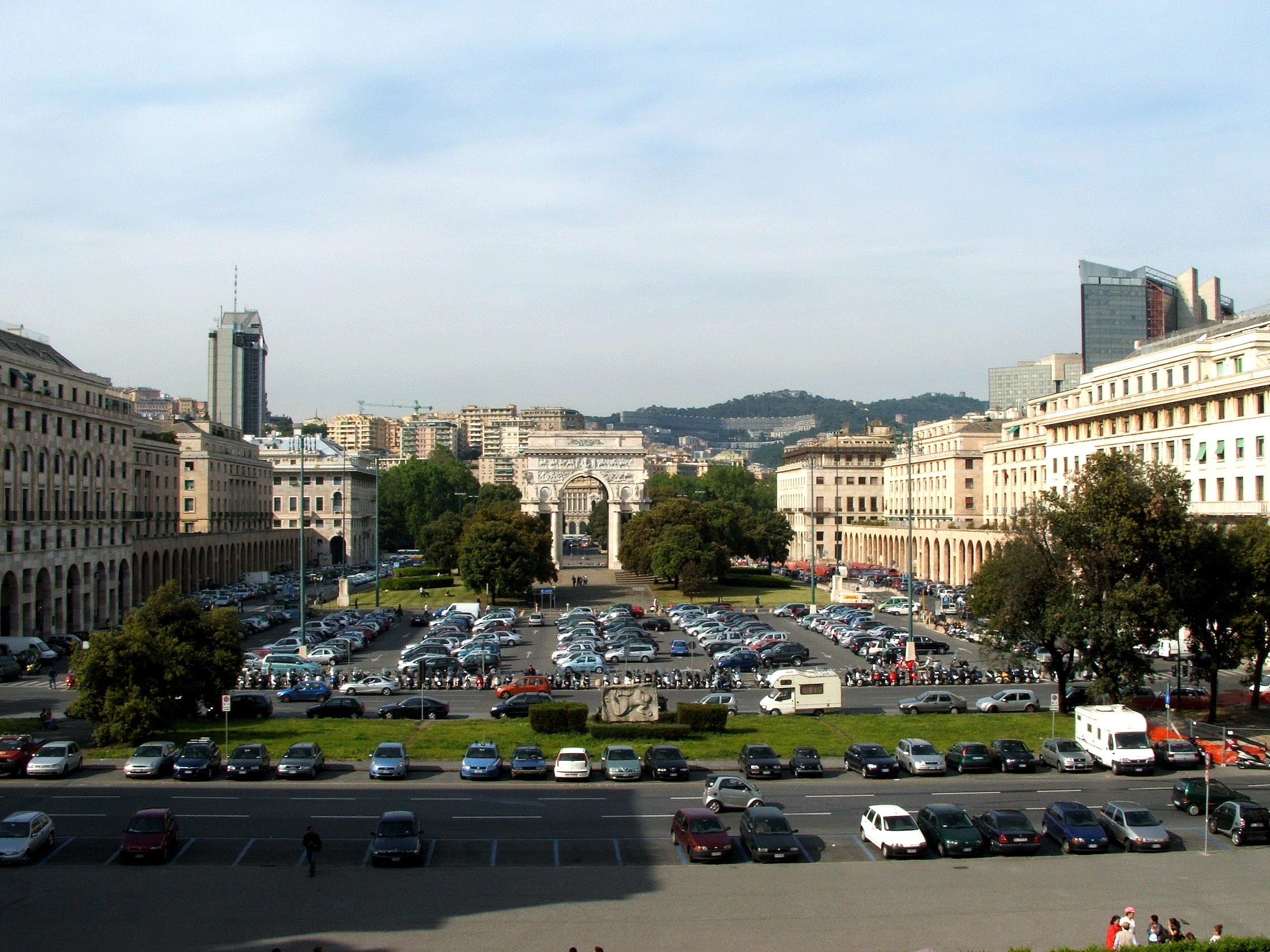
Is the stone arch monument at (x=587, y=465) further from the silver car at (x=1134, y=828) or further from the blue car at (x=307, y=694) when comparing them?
the silver car at (x=1134, y=828)

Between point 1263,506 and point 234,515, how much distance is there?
89.8 m

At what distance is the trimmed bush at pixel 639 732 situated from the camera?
1433 inches

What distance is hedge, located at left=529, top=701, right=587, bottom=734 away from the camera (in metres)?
37.1

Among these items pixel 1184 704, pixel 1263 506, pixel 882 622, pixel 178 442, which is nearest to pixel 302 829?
pixel 1184 704

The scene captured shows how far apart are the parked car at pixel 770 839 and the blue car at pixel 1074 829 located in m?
5.70

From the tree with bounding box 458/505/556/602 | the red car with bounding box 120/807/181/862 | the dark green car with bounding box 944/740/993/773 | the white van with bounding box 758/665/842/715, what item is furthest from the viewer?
the tree with bounding box 458/505/556/602

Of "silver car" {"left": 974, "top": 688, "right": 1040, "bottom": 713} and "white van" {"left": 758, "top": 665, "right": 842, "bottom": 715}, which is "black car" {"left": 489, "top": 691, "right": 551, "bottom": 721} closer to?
"white van" {"left": 758, "top": 665, "right": 842, "bottom": 715}

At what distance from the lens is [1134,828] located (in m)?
24.8

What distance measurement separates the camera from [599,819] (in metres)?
27.8

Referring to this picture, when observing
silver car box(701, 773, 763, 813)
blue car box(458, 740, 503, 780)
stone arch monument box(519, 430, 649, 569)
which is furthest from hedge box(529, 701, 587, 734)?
stone arch monument box(519, 430, 649, 569)

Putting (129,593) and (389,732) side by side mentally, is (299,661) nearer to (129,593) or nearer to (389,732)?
(389,732)

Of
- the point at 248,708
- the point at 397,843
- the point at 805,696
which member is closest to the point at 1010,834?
the point at 397,843

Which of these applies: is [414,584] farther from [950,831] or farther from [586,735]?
[950,831]

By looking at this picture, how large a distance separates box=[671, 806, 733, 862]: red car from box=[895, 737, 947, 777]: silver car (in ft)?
30.6
